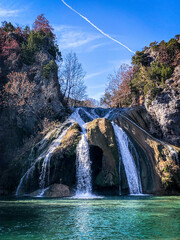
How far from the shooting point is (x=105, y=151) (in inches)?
789

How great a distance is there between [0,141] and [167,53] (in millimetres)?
21569

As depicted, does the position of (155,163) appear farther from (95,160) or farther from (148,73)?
(148,73)

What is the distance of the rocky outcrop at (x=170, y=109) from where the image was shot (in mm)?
25719

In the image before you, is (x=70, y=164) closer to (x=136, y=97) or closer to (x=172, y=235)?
(x=172, y=235)

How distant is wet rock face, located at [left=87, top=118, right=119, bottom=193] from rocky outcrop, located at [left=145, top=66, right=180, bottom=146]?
7316mm

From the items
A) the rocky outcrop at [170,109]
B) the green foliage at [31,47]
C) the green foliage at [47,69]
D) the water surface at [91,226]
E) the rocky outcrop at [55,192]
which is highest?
the green foliage at [31,47]

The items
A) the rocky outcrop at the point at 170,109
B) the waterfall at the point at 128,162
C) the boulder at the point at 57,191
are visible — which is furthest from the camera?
the rocky outcrop at the point at 170,109

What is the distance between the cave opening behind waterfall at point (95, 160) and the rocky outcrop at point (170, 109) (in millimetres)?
9734

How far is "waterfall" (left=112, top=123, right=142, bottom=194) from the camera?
1936 centimetres

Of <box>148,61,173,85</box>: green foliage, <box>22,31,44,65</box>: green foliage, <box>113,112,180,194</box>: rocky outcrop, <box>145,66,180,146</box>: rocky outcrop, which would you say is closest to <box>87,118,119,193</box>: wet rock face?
<box>113,112,180,194</box>: rocky outcrop

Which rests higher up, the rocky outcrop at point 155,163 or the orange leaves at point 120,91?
the orange leaves at point 120,91

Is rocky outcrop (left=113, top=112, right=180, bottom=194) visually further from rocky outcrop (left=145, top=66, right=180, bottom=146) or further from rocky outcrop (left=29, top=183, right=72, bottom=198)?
rocky outcrop (left=29, top=183, right=72, bottom=198)

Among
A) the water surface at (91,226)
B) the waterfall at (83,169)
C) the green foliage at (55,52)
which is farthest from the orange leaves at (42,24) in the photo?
the water surface at (91,226)

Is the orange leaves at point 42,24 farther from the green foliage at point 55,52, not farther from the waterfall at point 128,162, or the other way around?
the waterfall at point 128,162
